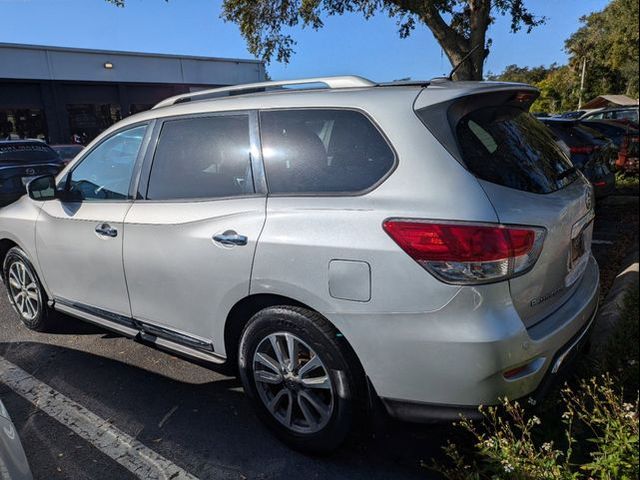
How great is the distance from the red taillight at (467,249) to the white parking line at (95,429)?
1.65 metres

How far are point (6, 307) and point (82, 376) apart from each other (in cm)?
218

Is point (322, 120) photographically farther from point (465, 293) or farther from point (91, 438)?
point (91, 438)

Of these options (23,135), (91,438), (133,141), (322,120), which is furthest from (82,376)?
(23,135)

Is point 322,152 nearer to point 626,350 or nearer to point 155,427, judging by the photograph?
point 155,427

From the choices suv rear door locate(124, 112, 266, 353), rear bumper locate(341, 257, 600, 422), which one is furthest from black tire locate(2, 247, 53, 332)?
rear bumper locate(341, 257, 600, 422)

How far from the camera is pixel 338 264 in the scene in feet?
7.38

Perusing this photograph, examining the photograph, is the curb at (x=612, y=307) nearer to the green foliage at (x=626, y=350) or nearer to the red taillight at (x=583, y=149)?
the green foliage at (x=626, y=350)

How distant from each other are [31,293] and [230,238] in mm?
2713

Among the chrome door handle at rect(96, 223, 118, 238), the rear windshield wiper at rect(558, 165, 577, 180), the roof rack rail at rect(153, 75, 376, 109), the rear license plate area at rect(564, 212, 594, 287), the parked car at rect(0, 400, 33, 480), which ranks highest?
the roof rack rail at rect(153, 75, 376, 109)

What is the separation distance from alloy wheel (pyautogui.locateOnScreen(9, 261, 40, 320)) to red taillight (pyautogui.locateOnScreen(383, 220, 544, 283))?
3536mm

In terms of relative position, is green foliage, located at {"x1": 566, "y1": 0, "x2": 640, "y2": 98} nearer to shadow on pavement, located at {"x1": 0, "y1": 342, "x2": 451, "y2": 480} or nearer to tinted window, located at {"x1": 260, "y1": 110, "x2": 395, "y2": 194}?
tinted window, located at {"x1": 260, "y1": 110, "x2": 395, "y2": 194}

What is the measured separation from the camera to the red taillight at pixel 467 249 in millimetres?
2045

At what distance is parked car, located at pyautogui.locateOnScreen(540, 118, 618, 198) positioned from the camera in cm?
685

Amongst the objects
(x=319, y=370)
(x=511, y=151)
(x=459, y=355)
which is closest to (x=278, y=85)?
(x=511, y=151)
